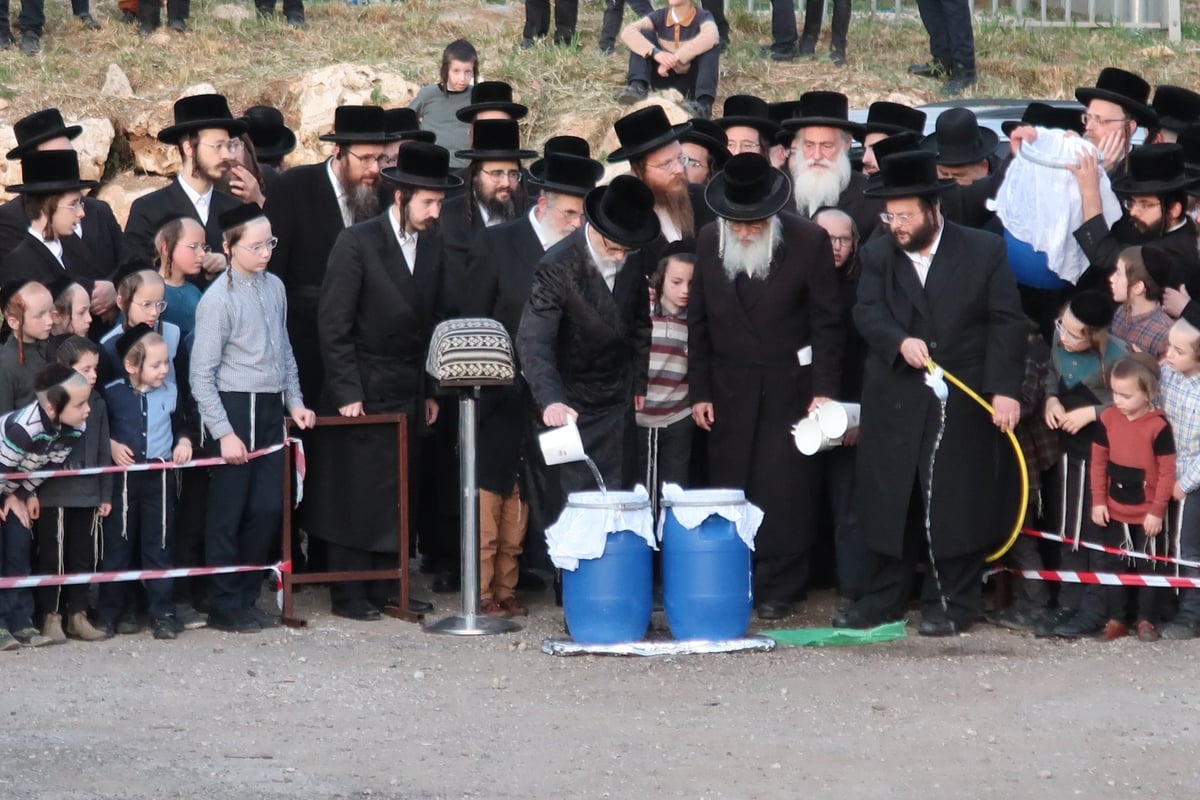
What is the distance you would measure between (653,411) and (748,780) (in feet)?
10.1

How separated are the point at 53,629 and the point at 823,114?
14.3 ft

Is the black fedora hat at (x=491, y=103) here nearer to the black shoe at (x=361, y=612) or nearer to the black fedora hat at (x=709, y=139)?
the black fedora hat at (x=709, y=139)

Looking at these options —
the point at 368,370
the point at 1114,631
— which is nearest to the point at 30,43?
the point at 368,370

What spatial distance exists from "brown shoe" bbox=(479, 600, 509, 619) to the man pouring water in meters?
0.56

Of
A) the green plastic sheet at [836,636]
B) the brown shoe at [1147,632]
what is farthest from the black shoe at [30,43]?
the brown shoe at [1147,632]

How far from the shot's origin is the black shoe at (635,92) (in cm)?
1506

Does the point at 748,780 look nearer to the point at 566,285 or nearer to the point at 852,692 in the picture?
the point at 852,692

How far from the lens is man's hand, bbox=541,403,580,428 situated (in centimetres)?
868

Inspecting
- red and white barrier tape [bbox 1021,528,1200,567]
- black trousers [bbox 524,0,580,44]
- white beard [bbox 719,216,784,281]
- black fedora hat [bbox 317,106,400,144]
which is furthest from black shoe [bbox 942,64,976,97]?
red and white barrier tape [bbox 1021,528,1200,567]

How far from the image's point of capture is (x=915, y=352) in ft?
28.8

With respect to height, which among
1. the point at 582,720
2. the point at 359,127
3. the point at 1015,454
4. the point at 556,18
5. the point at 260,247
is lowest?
the point at 582,720

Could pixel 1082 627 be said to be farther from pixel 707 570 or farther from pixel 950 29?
pixel 950 29

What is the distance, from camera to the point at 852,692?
7824 millimetres

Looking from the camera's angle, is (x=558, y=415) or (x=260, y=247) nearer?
(x=558, y=415)
